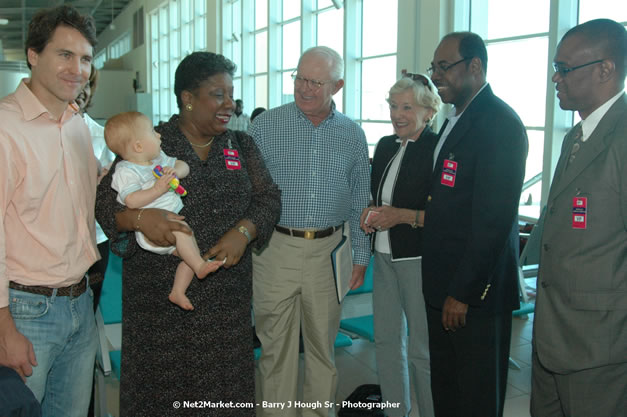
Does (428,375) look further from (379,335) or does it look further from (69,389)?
(69,389)

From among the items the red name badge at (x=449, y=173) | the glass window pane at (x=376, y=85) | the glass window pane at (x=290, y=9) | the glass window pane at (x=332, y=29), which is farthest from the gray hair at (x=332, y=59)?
the glass window pane at (x=290, y=9)

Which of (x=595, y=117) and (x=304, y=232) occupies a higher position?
(x=595, y=117)

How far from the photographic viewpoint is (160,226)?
168 centimetres

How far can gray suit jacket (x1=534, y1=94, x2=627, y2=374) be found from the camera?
1.62 meters

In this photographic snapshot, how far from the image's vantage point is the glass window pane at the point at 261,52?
12990mm

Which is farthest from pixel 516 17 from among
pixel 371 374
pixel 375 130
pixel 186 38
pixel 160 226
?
pixel 186 38

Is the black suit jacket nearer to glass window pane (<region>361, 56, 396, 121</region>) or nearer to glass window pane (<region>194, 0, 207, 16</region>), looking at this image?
glass window pane (<region>361, 56, 396, 121</region>)

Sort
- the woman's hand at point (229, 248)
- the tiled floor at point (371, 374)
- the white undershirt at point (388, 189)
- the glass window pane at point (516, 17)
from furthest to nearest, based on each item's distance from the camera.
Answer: the glass window pane at point (516, 17)
the tiled floor at point (371, 374)
the white undershirt at point (388, 189)
the woman's hand at point (229, 248)

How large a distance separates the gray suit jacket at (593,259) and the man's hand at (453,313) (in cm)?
35

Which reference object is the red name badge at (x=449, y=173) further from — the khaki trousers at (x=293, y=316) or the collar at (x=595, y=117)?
the khaki trousers at (x=293, y=316)

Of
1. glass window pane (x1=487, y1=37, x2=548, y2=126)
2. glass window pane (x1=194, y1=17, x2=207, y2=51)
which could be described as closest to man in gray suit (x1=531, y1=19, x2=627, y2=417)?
glass window pane (x1=487, y1=37, x2=548, y2=126)

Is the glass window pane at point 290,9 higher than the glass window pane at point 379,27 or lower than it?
higher

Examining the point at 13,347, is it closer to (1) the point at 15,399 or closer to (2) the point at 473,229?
(1) the point at 15,399

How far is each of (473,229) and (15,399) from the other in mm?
1623
